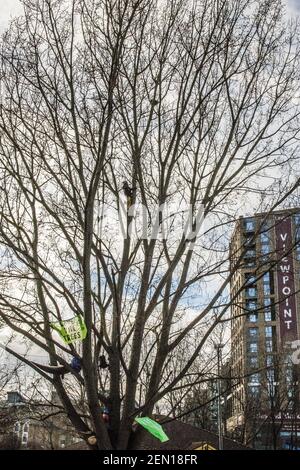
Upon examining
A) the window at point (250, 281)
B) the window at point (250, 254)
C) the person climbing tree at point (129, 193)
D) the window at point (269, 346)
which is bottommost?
the window at point (250, 281)

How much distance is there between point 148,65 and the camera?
716 cm

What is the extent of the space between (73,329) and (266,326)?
80723 millimetres

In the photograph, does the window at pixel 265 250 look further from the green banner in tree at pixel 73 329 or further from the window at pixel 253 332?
the window at pixel 253 332

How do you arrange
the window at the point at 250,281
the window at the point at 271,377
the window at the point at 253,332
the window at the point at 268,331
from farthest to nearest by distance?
the window at the point at 253,332 → the window at the point at 268,331 → the window at the point at 271,377 → the window at the point at 250,281

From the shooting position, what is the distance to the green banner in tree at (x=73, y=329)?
19.9ft

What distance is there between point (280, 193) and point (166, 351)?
8.98ft

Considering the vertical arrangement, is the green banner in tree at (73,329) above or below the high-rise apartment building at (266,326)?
below

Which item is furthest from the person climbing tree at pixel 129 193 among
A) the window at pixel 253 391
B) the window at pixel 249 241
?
the window at pixel 253 391

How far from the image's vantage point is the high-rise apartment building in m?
7.38

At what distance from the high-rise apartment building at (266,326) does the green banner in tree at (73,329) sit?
2.11 m

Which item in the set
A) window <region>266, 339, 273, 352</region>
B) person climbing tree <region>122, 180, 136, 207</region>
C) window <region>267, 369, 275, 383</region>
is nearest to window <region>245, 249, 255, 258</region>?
person climbing tree <region>122, 180, 136, 207</region>
